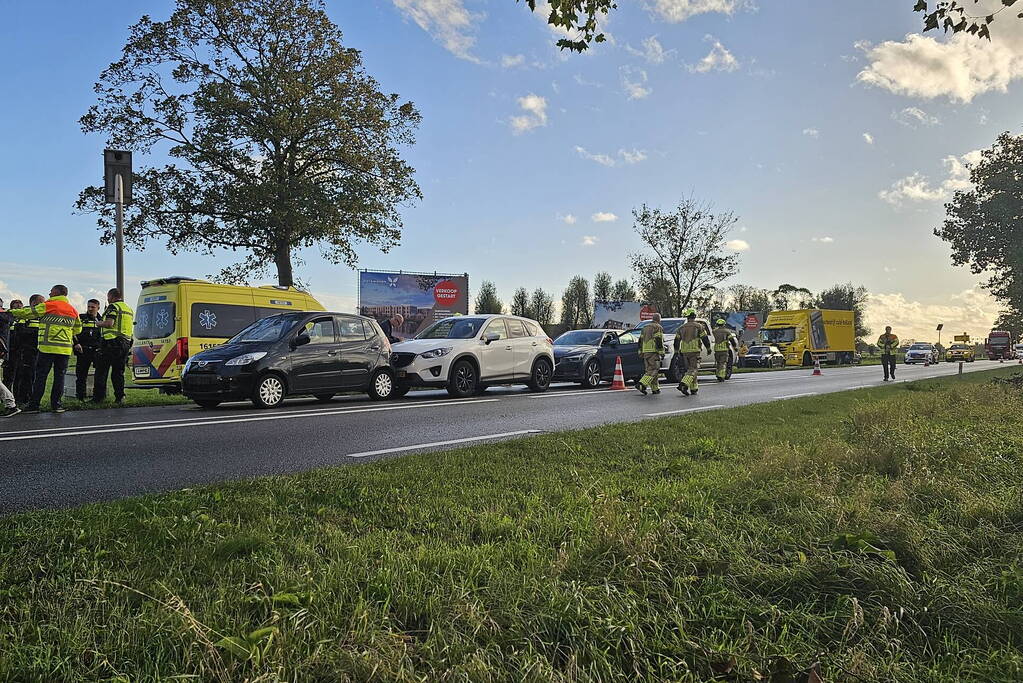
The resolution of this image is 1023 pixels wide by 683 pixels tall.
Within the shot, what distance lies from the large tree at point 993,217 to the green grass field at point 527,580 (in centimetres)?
3368

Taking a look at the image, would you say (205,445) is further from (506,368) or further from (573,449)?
(506,368)

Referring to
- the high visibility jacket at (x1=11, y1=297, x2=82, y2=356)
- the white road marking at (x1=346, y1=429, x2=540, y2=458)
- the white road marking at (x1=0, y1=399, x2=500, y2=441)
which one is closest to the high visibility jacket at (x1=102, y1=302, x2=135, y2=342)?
the high visibility jacket at (x1=11, y1=297, x2=82, y2=356)

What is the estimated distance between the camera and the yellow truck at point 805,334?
41.3m

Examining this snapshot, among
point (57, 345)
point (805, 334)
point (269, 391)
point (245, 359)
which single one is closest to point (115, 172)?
point (57, 345)

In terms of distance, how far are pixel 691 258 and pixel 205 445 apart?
125 feet

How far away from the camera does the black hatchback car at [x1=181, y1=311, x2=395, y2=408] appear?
11750 mm

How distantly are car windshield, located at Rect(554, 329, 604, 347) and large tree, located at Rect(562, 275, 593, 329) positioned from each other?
8499 centimetres

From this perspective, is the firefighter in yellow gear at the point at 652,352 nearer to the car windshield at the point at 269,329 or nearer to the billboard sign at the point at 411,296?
the car windshield at the point at 269,329

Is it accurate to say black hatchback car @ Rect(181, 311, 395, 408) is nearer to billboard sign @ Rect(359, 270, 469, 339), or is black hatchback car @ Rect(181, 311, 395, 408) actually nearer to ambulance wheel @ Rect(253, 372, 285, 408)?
ambulance wheel @ Rect(253, 372, 285, 408)

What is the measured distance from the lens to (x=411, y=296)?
42.2 metres

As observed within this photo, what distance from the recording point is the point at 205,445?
755 cm

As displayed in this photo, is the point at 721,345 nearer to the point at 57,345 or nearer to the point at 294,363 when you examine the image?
the point at 294,363

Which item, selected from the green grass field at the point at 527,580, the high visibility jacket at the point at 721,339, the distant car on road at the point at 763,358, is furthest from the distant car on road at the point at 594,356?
the distant car on road at the point at 763,358

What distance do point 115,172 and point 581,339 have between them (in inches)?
453
